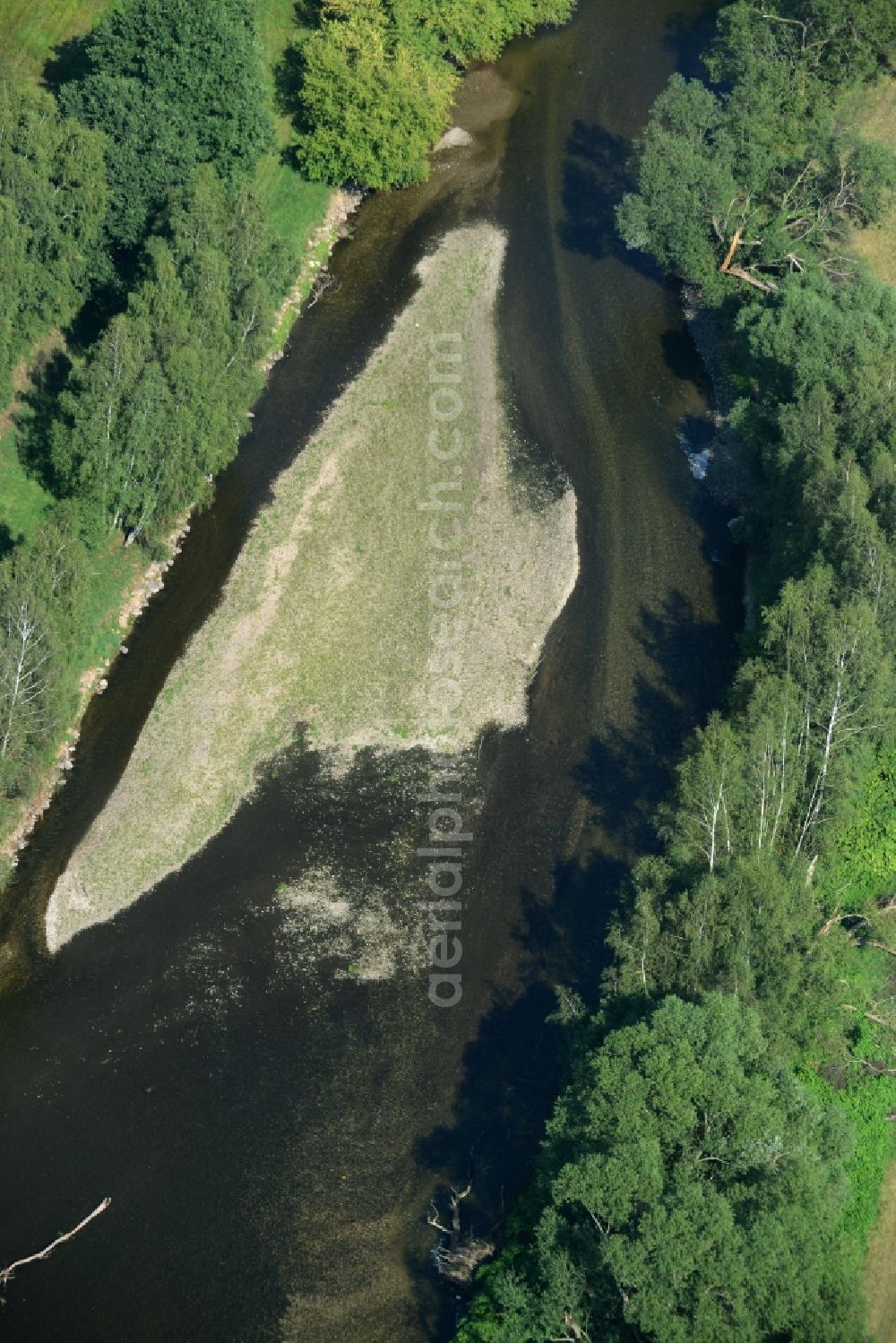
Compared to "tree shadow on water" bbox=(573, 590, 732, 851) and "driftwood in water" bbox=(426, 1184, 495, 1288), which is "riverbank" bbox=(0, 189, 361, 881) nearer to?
"tree shadow on water" bbox=(573, 590, 732, 851)

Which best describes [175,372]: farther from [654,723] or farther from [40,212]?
[654,723]

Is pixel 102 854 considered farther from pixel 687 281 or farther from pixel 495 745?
pixel 687 281

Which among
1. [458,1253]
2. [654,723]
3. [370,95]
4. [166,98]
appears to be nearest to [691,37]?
[370,95]

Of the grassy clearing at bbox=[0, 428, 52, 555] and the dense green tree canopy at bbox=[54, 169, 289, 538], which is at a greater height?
the dense green tree canopy at bbox=[54, 169, 289, 538]

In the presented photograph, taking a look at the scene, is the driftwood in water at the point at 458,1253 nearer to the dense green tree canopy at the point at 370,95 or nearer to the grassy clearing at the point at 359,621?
the grassy clearing at the point at 359,621

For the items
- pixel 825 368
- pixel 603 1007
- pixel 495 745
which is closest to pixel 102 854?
pixel 495 745

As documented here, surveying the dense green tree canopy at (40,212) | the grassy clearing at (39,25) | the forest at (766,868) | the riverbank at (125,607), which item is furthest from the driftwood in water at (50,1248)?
the grassy clearing at (39,25)

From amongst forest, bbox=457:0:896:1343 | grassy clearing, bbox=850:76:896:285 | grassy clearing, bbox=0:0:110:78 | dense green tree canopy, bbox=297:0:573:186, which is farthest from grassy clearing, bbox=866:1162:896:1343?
grassy clearing, bbox=0:0:110:78
